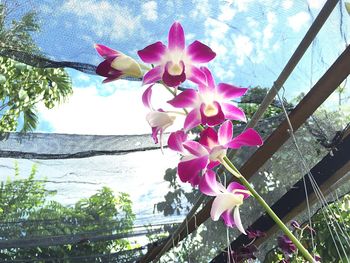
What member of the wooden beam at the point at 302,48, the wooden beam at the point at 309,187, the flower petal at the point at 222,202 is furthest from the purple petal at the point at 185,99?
the wooden beam at the point at 309,187

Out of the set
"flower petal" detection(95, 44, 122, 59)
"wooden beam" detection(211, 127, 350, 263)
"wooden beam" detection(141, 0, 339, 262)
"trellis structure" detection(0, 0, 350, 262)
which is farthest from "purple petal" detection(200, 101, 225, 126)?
"wooden beam" detection(211, 127, 350, 263)

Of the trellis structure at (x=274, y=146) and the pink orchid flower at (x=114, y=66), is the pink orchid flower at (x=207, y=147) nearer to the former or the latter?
the pink orchid flower at (x=114, y=66)

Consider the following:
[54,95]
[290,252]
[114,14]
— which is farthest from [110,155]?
[54,95]

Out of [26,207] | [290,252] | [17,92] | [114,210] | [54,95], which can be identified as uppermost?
[17,92]

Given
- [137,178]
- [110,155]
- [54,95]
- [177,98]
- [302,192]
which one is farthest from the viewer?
[54,95]

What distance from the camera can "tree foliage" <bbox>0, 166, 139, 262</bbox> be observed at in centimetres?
202

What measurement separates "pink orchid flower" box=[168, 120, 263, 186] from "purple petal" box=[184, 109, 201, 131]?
0.05 feet

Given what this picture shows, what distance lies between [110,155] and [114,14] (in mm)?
760

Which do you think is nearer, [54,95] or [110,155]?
[110,155]

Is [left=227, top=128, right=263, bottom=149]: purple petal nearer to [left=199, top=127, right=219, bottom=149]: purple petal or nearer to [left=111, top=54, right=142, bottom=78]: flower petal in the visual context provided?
[left=199, top=127, right=219, bottom=149]: purple petal

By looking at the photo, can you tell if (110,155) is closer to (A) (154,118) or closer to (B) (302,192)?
(B) (302,192)

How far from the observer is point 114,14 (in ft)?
3.93

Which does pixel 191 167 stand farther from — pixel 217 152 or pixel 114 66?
pixel 114 66

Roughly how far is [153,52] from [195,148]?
0.12 metres
